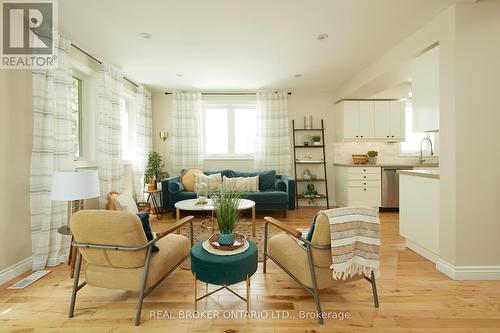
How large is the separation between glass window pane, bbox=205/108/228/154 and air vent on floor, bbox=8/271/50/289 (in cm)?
367

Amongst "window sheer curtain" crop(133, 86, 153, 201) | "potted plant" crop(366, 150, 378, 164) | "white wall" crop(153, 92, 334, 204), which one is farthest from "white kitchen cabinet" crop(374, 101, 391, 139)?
"window sheer curtain" crop(133, 86, 153, 201)

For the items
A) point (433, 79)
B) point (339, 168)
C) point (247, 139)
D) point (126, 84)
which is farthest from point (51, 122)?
point (339, 168)

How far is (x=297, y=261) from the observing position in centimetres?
196

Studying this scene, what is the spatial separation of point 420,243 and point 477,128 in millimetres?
1379

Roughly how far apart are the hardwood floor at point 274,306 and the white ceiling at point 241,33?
8.58 ft

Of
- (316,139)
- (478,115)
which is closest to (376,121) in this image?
(316,139)

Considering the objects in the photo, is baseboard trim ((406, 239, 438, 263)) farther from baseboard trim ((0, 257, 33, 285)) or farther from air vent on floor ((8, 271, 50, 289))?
baseboard trim ((0, 257, 33, 285))

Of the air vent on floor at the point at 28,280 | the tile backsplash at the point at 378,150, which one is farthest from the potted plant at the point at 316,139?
the air vent on floor at the point at 28,280

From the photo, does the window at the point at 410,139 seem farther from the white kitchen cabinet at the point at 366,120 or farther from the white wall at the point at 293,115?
the white wall at the point at 293,115

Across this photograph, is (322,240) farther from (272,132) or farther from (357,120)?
(357,120)

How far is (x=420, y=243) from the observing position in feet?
9.53

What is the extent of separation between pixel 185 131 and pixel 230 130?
99 cm

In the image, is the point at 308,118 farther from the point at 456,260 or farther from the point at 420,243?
the point at 456,260

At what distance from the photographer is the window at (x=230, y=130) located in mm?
5684
